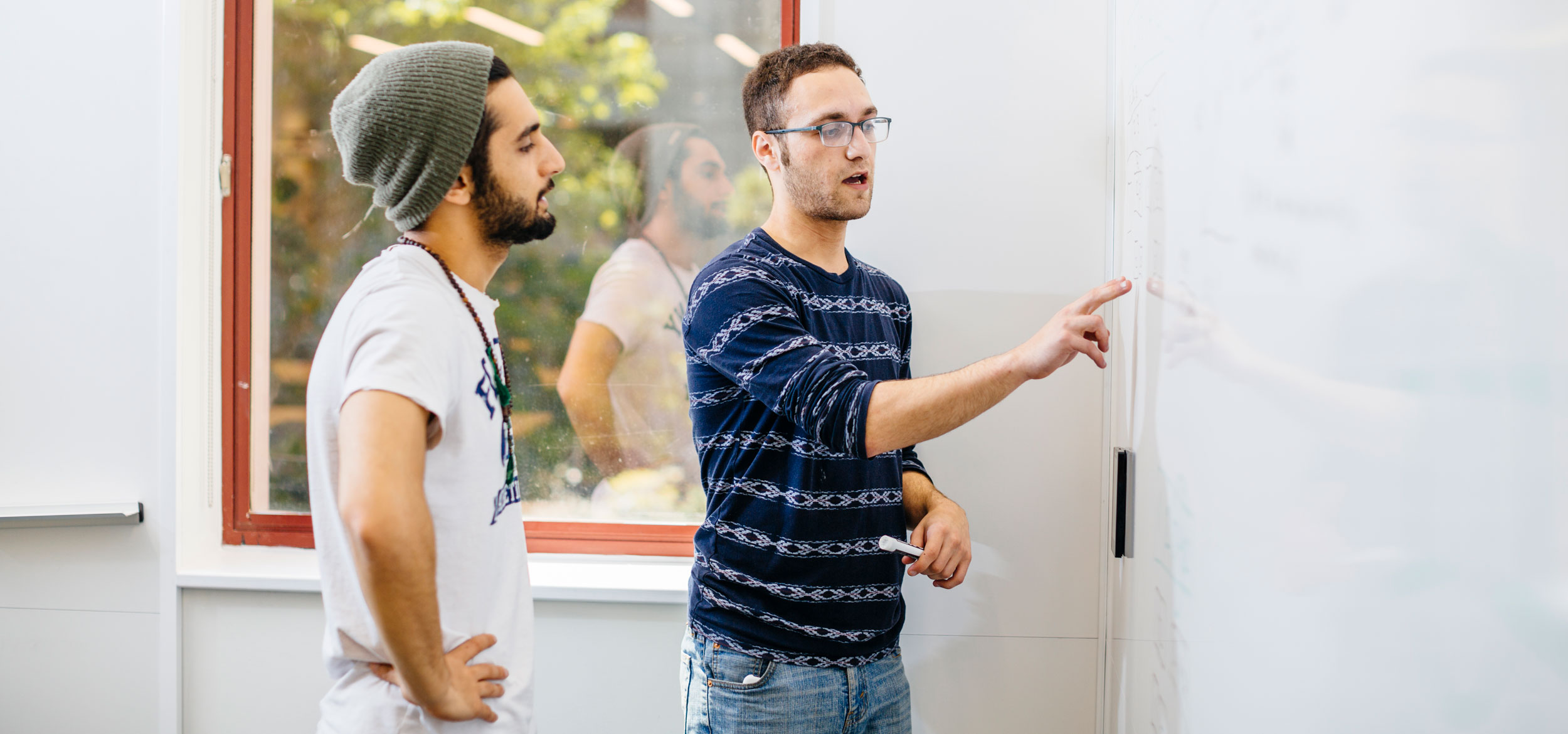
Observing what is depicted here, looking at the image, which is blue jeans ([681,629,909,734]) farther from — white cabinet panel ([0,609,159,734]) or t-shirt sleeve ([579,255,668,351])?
white cabinet panel ([0,609,159,734])

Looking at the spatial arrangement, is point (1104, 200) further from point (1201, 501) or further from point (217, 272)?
point (217, 272)

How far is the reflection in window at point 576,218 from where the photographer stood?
66.7 inches

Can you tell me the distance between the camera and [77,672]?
5.54 feet

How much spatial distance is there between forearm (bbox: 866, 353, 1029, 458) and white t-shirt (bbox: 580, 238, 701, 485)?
80 centimetres

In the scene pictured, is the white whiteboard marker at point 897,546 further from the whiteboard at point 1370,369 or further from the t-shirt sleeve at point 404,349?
the t-shirt sleeve at point 404,349

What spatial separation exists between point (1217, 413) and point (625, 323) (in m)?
1.22

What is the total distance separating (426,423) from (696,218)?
100cm

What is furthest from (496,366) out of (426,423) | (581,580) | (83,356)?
(83,356)

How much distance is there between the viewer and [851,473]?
3.79 feet

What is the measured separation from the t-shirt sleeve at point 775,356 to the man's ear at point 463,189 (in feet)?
1.13

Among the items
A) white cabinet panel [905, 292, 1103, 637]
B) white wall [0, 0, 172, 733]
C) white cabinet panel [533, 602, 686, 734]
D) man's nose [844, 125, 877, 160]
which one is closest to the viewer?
man's nose [844, 125, 877, 160]

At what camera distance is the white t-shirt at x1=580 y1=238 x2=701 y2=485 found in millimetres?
1710

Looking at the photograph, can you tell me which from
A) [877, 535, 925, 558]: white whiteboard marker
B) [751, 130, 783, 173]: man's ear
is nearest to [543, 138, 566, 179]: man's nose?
[751, 130, 783, 173]: man's ear

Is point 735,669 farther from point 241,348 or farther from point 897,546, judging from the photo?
point 241,348
